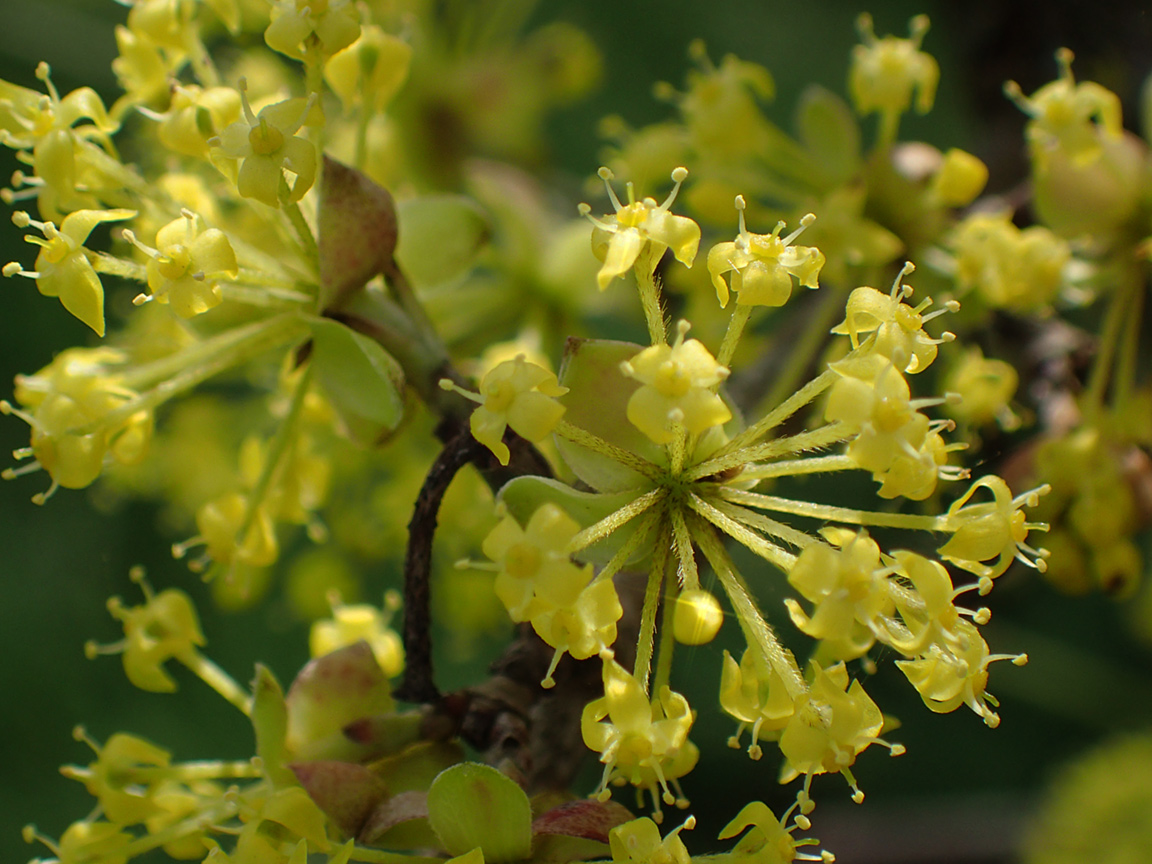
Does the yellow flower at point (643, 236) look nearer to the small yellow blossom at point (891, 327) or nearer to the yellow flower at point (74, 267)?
the small yellow blossom at point (891, 327)

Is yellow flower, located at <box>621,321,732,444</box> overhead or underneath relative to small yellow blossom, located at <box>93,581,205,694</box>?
overhead

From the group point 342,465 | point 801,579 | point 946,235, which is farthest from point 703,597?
point 342,465

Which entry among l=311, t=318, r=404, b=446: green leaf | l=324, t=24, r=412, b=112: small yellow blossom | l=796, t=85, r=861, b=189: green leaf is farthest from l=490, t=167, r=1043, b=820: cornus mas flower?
l=796, t=85, r=861, b=189: green leaf

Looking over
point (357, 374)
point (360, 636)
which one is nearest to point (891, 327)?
point (357, 374)

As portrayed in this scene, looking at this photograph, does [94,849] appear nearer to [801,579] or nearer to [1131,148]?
[801,579]

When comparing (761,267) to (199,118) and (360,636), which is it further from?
(360,636)

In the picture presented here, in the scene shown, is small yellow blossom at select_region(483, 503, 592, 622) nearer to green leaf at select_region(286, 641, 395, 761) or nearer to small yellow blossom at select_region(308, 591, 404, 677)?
green leaf at select_region(286, 641, 395, 761)

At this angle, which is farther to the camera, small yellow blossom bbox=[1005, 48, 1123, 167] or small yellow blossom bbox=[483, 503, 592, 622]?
small yellow blossom bbox=[1005, 48, 1123, 167]
